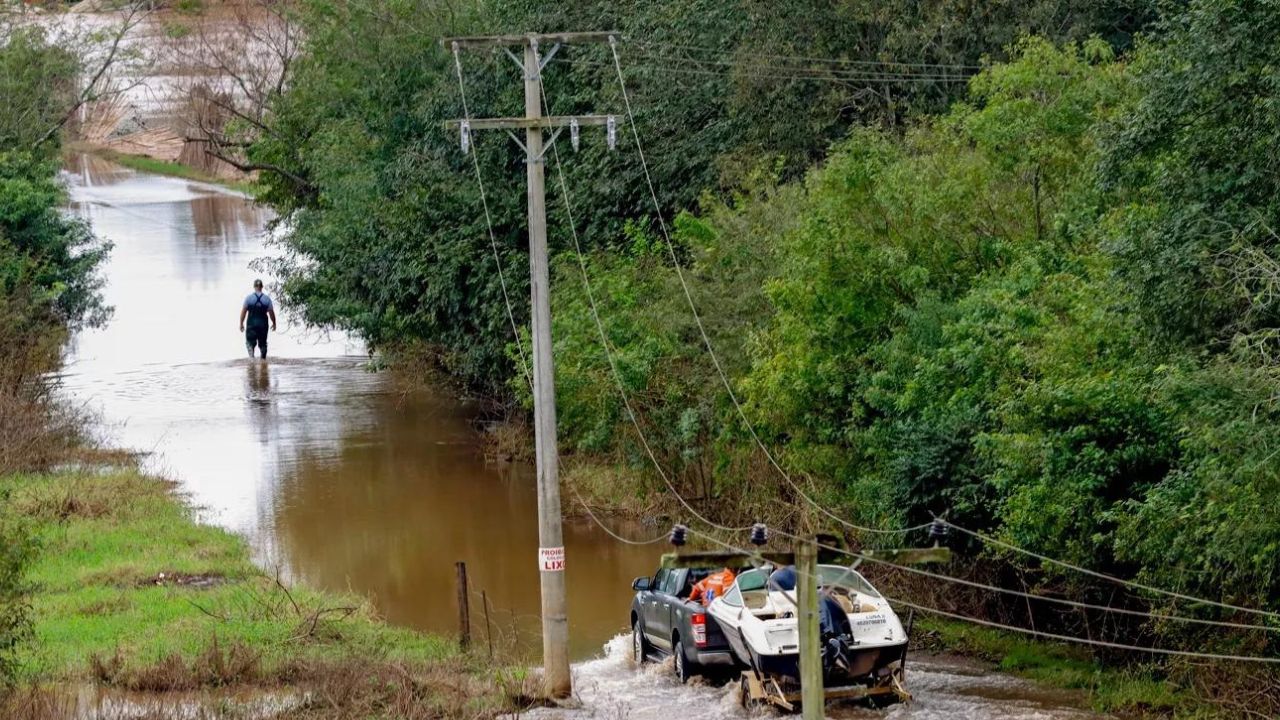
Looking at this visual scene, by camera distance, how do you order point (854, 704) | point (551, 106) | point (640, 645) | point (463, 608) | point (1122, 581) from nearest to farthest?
point (1122, 581)
point (854, 704)
point (640, 645)
point (463, 608)
point (551, 106)

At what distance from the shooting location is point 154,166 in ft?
281

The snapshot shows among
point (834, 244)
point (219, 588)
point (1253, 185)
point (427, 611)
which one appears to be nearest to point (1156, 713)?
point (1253, 185)

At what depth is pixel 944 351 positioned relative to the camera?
67.7 ft

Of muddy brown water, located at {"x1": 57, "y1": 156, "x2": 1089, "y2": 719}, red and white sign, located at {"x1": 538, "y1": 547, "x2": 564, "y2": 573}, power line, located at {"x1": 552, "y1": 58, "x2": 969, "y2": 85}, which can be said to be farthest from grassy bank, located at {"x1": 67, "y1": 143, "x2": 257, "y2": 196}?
red and white sign, located at {"x1": 538, "y1": 547, "x2": 564, "y2": 573}

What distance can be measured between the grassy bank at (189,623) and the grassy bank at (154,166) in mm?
55551

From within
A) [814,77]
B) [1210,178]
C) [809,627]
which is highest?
[814,77]

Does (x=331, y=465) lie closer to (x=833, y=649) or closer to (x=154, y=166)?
(x=833, y=649)

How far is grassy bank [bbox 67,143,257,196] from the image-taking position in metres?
83.7

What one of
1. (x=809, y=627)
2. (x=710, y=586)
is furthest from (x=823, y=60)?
(x=809, y=627)

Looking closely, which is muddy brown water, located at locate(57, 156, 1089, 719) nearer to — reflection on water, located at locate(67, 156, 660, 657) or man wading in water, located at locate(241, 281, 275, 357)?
reflection on water, located at locate(67, 156, 660, 657)

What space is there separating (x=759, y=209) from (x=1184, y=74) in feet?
38.1

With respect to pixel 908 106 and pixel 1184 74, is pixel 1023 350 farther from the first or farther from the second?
pixel 908 106

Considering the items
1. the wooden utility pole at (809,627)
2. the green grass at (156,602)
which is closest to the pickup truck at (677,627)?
the green grass at (156,602)

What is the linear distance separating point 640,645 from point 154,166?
7045cm
